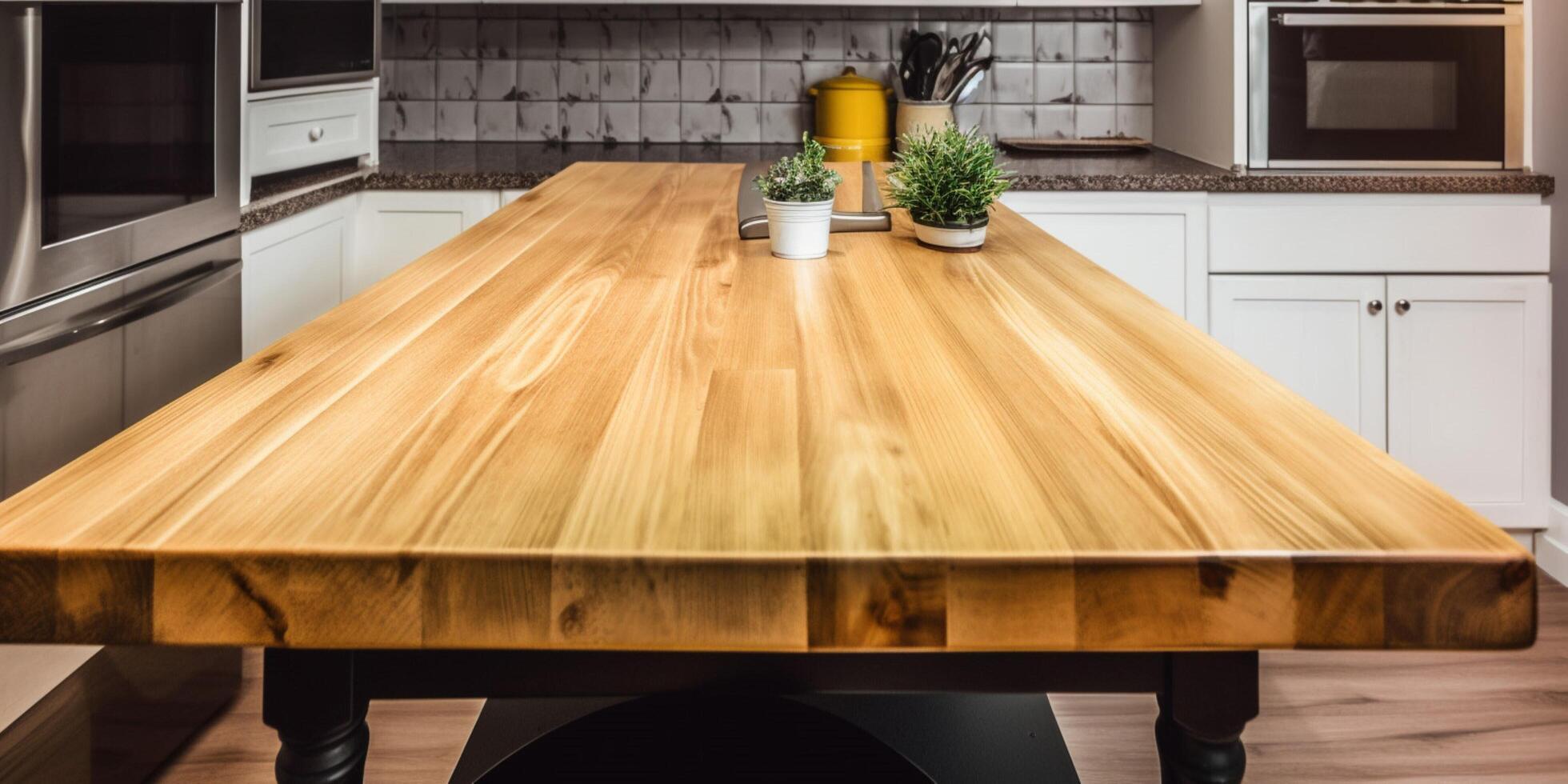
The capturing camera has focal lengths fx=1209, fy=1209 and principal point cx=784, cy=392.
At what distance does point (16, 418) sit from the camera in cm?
149

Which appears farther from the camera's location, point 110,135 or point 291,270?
point 291,270

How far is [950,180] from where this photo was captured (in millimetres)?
1463

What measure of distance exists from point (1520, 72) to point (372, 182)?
9.16 ft

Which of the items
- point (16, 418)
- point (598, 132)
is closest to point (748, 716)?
point (16, 418)

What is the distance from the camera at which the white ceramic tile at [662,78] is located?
366 centimetres

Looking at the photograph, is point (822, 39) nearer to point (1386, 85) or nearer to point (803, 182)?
point (1386, 85)

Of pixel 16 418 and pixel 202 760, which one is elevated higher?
pixel 16 418

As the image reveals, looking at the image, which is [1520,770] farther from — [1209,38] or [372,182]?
[372,182]

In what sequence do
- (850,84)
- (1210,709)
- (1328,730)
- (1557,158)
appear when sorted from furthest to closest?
(850,84) < (1557,158) < (1328,730) < (1210,709)

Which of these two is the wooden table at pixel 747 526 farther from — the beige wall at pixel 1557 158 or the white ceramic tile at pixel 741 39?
the white ceramic tile at pixel 741 39

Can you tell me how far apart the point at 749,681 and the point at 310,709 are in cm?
30

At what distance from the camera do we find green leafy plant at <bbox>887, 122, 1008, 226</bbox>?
57.4 inches

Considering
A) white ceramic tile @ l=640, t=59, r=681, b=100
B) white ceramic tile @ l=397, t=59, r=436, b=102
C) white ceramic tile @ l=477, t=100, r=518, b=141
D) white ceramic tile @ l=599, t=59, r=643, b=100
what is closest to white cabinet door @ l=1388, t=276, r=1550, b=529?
white ceramic tile @ l=640, t=59, r=681, b=100

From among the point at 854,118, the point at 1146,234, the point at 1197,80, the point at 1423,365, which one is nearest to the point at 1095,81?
the point at 1197,80
